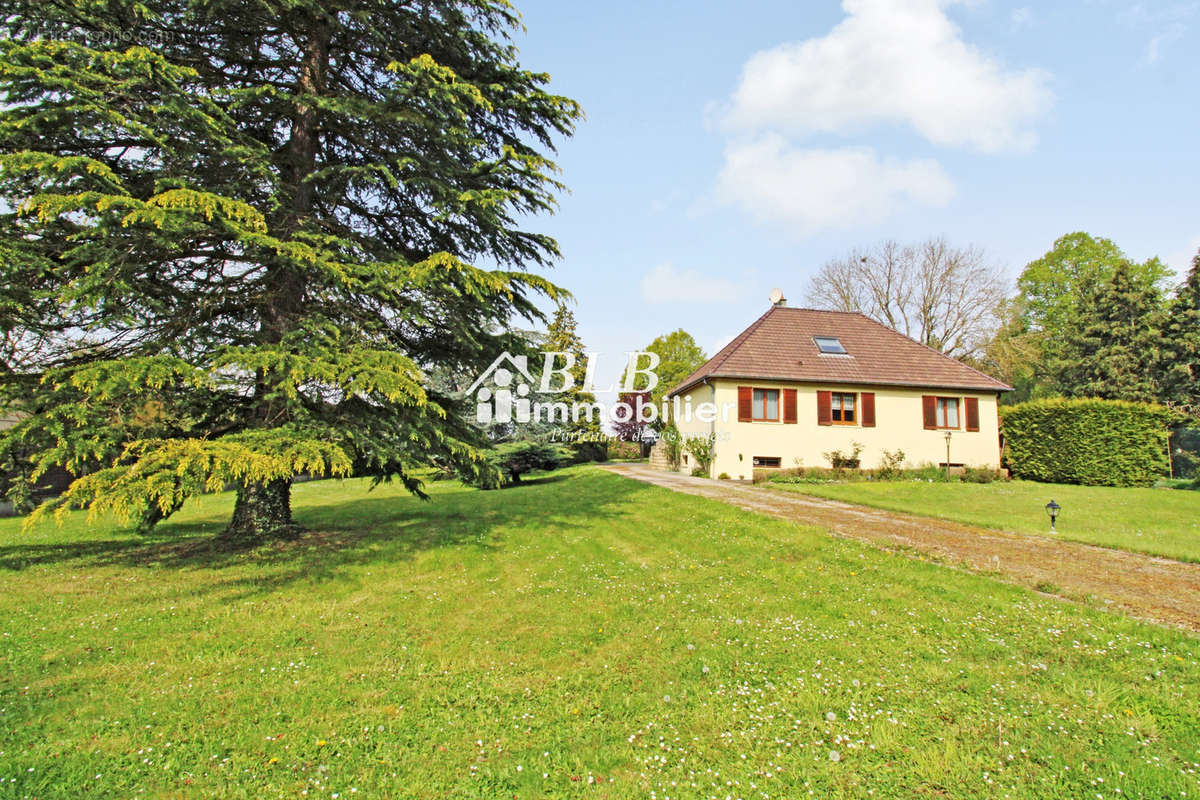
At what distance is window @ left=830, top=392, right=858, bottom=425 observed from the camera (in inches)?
742

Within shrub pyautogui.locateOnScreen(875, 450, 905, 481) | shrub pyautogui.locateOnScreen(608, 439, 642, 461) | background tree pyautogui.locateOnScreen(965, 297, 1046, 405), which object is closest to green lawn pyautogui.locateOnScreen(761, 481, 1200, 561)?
shrub pyautogui.locateOnScreen(875, 450, 905, 481)

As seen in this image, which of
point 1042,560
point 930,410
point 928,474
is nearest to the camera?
point 1042,560

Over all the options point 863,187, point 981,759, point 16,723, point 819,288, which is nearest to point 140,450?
point 16,723

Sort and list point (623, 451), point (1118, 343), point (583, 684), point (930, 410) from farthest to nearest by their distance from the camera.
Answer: point (623, 451), point (1118, 343), point (930, 410), point (583, 684)

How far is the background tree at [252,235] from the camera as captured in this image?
5.77m

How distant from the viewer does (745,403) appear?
18328 mm

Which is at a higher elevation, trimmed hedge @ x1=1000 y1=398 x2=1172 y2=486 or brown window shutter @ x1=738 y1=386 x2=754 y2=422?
brown window shutter @ x1=738 y1=386 x2=754 y2=422

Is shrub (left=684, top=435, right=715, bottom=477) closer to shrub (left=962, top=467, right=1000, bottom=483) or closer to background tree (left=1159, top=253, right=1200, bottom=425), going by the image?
shrub (left=962, top=467, right=1000, bottom=483)

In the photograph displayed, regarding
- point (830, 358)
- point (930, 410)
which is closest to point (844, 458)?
point (830, 358)

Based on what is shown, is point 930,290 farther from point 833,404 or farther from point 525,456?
point 525,456

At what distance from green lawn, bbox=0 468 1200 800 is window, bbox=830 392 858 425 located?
12.9m

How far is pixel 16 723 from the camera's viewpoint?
3256 mm

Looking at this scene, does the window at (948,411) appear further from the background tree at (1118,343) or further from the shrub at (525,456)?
the background tree at (1118,343)

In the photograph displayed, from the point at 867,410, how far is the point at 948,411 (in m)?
3.21
